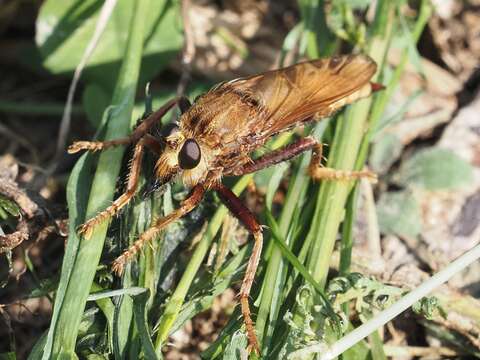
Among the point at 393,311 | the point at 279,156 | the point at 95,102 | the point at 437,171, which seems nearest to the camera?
the point at 393,311

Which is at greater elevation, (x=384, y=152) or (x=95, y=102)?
(x=95, y=102)

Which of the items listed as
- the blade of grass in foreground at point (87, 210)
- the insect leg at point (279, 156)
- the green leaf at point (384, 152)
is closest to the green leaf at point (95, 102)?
the blade of grass in foreground at point (87, 210)

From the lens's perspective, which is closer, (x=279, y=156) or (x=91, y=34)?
(x=279, y=156)

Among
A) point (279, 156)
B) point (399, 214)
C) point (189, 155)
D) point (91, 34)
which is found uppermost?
point (91, 34)

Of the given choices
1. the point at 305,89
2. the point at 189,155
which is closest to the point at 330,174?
the point at 305,89

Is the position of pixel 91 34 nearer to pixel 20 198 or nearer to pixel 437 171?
pixel 20 198

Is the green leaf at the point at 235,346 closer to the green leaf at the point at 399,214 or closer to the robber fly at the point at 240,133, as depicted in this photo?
the robber fly at the point at 240,133

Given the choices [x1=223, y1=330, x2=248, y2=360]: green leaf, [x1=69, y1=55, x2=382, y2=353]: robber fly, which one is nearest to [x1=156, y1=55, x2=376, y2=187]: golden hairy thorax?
[x1=69, y1=55, x2=382, y2=353]: robber fly
